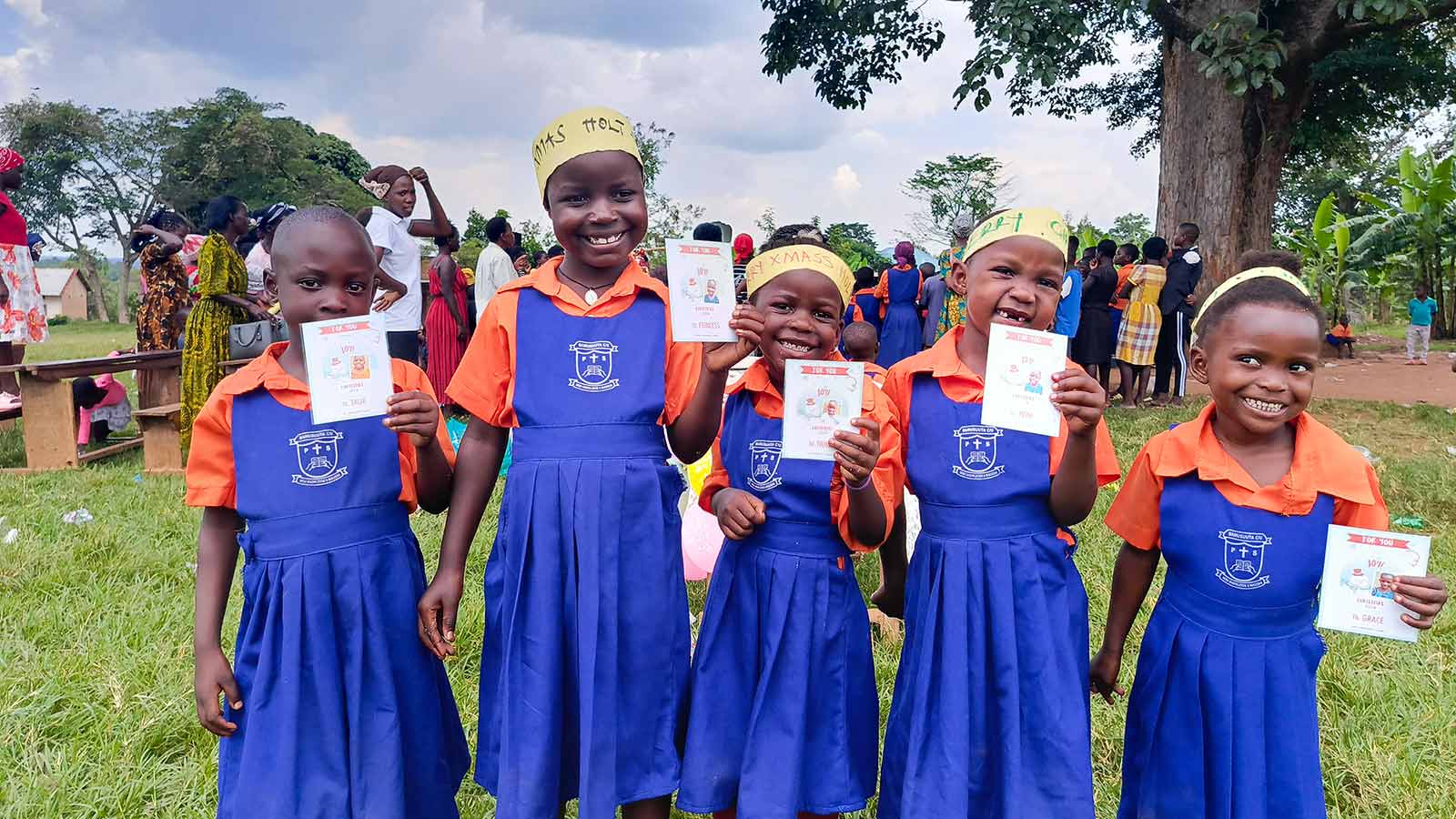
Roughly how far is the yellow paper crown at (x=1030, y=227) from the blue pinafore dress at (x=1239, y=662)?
59cm

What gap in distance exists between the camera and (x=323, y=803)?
1.73 metres

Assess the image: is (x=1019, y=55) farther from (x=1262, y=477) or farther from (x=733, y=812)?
(x=733, y=812)

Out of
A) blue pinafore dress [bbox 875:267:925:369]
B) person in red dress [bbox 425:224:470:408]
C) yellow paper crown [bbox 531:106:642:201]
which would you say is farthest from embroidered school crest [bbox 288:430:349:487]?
blue pinafore dress [bbox 875:267:925:369]

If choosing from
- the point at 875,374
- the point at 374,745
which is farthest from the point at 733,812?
the point at 875,374

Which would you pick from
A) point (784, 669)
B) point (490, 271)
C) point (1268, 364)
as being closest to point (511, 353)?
point (784, 669)

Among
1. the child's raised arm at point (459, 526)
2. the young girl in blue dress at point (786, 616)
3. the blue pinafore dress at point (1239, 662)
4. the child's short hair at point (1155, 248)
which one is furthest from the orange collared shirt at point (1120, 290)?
the child's raised arm at point (459, 526)

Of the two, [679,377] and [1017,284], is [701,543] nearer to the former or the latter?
[679,377]

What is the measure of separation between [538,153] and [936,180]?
1366 inches

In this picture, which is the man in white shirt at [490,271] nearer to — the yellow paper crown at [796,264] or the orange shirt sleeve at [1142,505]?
the yellow paper crown at [796,264]

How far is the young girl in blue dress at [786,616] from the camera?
6.15 ft

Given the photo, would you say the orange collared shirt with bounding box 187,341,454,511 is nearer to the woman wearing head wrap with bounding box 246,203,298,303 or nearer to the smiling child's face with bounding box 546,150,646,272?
the smiling child's face with bounding box 546,150,646,272

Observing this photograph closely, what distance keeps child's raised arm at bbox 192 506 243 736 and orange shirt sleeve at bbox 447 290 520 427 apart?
0.57 meters

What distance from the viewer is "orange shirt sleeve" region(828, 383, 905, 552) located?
73.0 inches

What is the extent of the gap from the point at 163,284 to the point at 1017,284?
7343 mm
